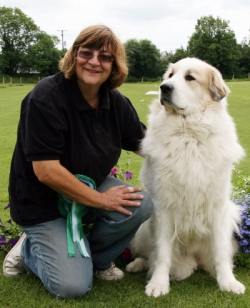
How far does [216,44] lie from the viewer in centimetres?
5059

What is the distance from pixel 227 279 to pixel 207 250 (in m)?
0.27

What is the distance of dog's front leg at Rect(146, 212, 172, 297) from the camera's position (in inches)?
102

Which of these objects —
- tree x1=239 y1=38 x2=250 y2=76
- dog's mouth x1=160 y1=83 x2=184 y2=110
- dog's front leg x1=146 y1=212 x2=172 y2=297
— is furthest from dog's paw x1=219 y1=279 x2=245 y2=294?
tree x1=239 y1=38 x2=250 y2=76

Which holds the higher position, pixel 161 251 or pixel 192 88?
pixel 192 88

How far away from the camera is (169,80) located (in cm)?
261

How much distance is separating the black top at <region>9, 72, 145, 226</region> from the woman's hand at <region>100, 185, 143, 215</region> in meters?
0.17

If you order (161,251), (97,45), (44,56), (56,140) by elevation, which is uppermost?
(44,56)

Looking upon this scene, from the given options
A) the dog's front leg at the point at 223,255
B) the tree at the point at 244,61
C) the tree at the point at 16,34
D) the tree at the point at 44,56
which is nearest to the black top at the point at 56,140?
the dog's front leg at the point at 223,255

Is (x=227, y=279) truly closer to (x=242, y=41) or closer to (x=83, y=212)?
(x=83, y=212)

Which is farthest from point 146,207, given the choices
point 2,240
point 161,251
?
point 2,240

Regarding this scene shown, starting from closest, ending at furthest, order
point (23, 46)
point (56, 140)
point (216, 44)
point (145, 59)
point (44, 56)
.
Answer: point (56, 140) → point (145, 59) → point (216, 44) → point (44, 56) → point (23, 46)

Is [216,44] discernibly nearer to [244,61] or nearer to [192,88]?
[244,61]

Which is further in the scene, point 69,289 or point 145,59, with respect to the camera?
point 145,59

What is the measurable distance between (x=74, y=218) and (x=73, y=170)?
12.5 inches
